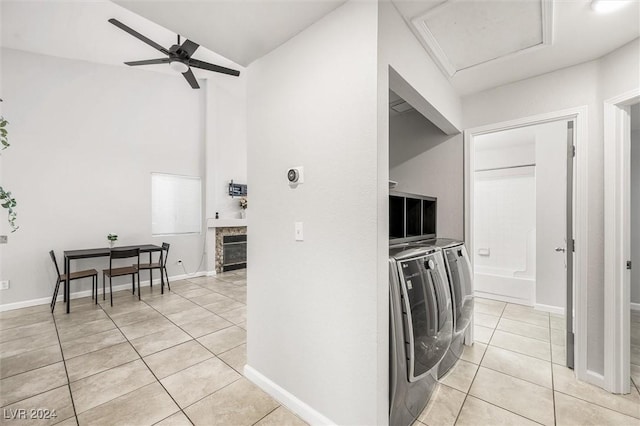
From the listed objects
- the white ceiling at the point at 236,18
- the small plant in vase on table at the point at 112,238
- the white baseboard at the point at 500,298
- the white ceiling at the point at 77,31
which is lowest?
the white baseboard at the point at 500,298

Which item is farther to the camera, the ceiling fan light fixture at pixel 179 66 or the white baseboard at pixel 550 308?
the white baseboard at pixel 550 308

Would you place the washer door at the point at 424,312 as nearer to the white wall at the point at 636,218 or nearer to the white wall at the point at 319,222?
the white wall at the point at 319,222

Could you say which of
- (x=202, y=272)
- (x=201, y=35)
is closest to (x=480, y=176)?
(x=201, y=35)

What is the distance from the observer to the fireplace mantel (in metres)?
5.52

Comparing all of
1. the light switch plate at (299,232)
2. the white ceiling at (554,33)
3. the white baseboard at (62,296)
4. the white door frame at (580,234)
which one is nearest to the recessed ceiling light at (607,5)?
the white ceiling at (554,33)

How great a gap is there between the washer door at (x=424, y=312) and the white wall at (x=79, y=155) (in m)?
4.85

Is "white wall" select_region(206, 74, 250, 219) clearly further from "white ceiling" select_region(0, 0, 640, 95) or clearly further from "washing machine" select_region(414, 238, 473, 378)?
"washing machine" select_region(414, 238, 473, 378)

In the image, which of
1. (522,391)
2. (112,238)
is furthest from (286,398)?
(112,238)

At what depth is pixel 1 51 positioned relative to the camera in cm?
351

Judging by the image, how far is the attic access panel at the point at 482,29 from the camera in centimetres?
154

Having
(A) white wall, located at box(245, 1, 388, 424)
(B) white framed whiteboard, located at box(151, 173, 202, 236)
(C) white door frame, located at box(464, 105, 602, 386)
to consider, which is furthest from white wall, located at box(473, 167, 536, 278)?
(B) white framed whiteboard, located at box(151, 173, 202, 236)

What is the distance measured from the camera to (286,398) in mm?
1796

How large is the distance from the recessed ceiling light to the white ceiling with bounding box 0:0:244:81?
397 centimetres

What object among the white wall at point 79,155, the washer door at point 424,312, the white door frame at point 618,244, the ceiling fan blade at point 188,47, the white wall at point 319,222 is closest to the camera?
the white wall at point 319,222
